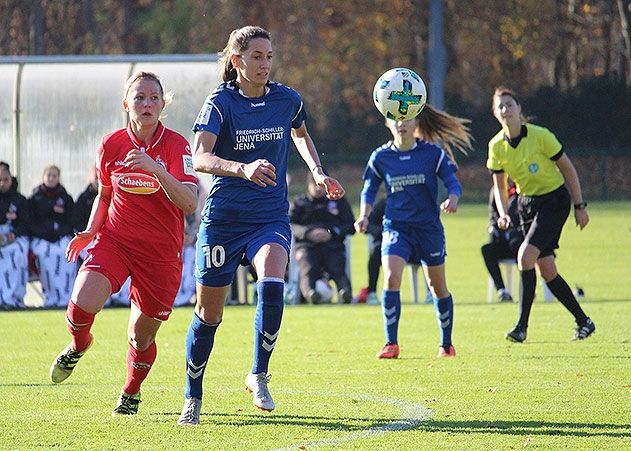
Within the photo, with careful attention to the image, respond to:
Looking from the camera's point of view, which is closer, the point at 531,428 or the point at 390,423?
the point at 531,428

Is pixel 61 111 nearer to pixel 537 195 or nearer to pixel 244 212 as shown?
pixel 537 195

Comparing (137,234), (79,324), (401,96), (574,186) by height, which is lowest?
(79,324)

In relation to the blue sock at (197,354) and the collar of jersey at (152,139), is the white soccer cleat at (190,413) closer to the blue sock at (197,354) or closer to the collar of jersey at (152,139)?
the blue sock at (197,354)

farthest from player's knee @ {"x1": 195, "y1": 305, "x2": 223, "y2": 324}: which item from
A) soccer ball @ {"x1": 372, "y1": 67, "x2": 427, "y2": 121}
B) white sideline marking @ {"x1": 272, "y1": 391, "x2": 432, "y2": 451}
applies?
soccer ball @ {"x1": 372, "y1": 67, "x2": 427, "y2": 121}

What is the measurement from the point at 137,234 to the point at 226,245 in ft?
1.60

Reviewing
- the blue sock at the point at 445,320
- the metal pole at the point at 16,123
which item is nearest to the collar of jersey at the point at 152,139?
the blue sock at the point at 445,320

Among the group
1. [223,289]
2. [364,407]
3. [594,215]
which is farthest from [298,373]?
[594,215]

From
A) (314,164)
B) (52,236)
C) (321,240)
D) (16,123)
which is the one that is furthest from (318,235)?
(314,164)

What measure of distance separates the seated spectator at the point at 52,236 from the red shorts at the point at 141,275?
29.2 feet

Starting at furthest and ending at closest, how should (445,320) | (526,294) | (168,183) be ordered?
(526,294) → (445,320) → (168,183)

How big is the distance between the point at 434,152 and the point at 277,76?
1540 inches

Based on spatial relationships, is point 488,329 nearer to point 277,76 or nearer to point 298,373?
point 298,373

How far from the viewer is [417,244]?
1060cm

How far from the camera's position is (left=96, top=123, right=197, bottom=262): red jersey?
7.25 meters
